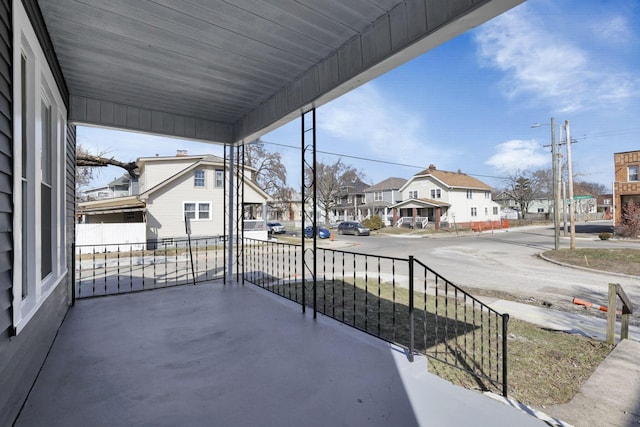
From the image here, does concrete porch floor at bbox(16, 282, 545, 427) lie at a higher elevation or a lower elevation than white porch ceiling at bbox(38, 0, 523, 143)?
lower

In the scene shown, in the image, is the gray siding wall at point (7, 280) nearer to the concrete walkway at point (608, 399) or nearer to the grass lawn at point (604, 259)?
the concrete walkway at point (608, 399)

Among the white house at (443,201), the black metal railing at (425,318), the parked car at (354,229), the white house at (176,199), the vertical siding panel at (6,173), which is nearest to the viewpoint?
the vertical siding panel at (6,173)

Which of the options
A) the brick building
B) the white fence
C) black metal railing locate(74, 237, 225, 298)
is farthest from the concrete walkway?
the brick building

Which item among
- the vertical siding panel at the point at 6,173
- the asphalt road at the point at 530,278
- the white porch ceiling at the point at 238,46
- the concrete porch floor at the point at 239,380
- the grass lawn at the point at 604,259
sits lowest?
the asphalt road at the point at 530,278

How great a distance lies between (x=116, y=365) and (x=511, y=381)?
10.8 feet

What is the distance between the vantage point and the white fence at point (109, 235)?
12.0 meters

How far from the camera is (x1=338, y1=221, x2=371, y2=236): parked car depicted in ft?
70.3

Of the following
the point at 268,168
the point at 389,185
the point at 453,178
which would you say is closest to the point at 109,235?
the point at 268,168

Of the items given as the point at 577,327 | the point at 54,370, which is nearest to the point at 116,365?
the point at 54,370

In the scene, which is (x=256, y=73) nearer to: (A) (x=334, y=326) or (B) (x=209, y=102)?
(B) (x=209, y=102)

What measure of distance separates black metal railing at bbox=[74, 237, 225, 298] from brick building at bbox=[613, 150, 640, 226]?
22527 millimetres

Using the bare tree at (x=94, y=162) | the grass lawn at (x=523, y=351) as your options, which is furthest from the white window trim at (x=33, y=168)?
the bare tree at (x=94, y=162)

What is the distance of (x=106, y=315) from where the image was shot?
3492 millimetres

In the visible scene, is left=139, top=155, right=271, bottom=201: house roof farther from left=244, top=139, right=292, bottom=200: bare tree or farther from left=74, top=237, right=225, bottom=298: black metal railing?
left=244, top=139, right=292, bottom=200: bare tree
